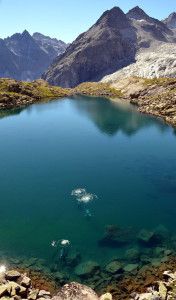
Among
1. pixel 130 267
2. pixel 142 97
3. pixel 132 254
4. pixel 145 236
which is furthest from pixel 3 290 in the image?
pixel 142 97

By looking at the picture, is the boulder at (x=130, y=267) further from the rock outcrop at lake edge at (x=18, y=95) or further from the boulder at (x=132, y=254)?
the rock outcrop at lake edge at (x=18, y=95)

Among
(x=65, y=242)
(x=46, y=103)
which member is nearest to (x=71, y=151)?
(x=65, y=242)

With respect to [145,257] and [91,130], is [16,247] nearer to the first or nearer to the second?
[145,257]

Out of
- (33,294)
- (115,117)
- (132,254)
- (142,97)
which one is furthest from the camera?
(142,97)

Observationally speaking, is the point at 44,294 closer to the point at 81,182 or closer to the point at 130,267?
the point at 130,267

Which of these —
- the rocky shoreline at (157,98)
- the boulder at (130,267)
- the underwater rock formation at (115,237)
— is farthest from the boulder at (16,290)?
the rocky shoreline at (157,98)

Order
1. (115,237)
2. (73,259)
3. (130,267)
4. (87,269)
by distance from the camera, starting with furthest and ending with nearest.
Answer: (115,237) → (73,259) → (130,267) → (87,269)

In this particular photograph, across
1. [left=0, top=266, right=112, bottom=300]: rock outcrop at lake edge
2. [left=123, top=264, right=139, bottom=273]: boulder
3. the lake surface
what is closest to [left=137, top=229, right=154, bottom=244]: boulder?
the lake surface

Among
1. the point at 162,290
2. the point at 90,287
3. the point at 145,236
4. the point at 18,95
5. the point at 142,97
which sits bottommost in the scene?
the point at 90,287
